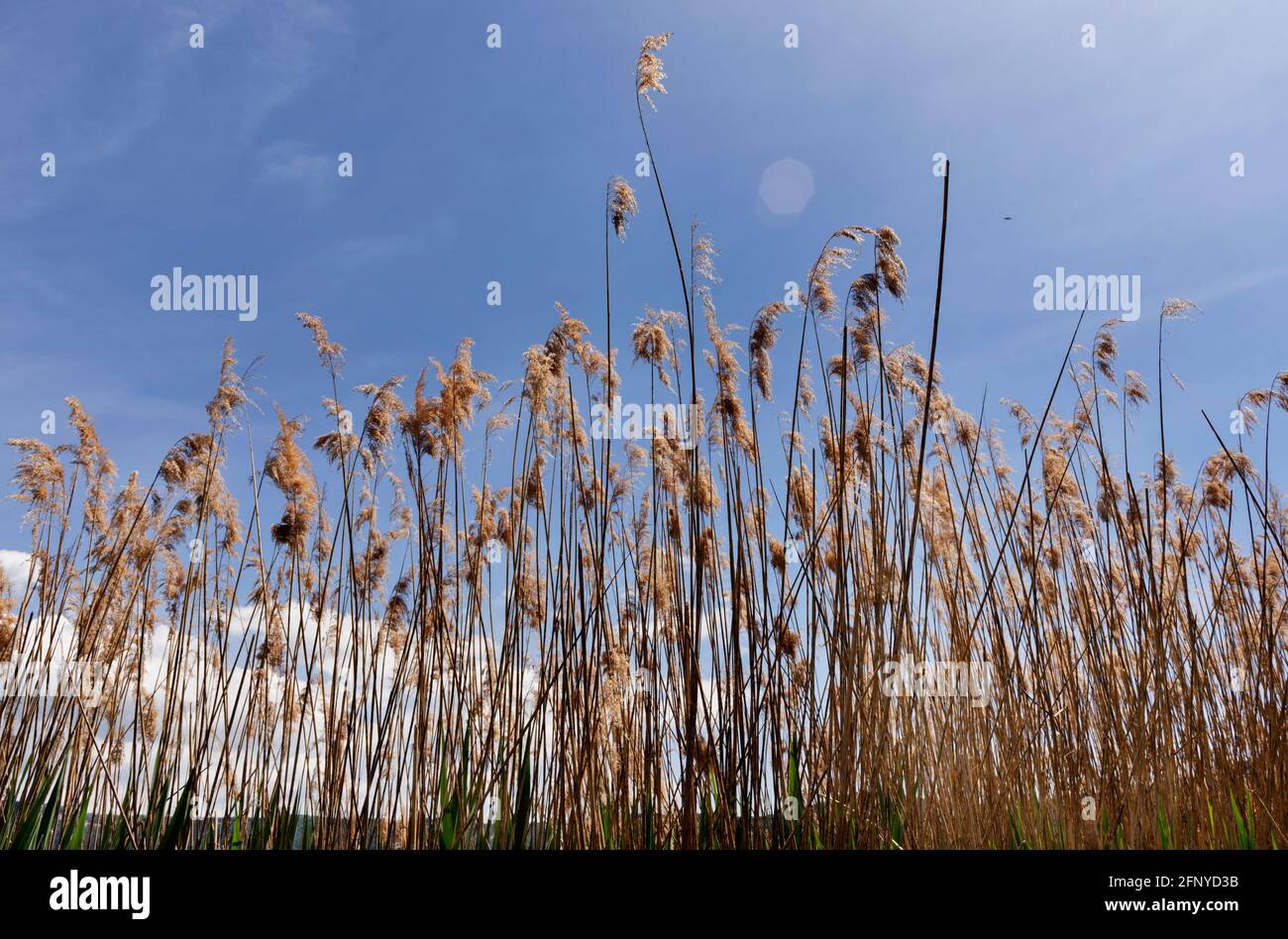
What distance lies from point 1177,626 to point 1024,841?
3.74 feet

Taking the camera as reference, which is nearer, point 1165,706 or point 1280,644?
point 1165,706

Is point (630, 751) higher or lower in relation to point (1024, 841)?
higher

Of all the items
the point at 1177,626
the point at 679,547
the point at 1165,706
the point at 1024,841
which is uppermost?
the point at 679,547

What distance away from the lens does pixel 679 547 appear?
2.99 meters

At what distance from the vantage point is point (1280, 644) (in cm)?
341
